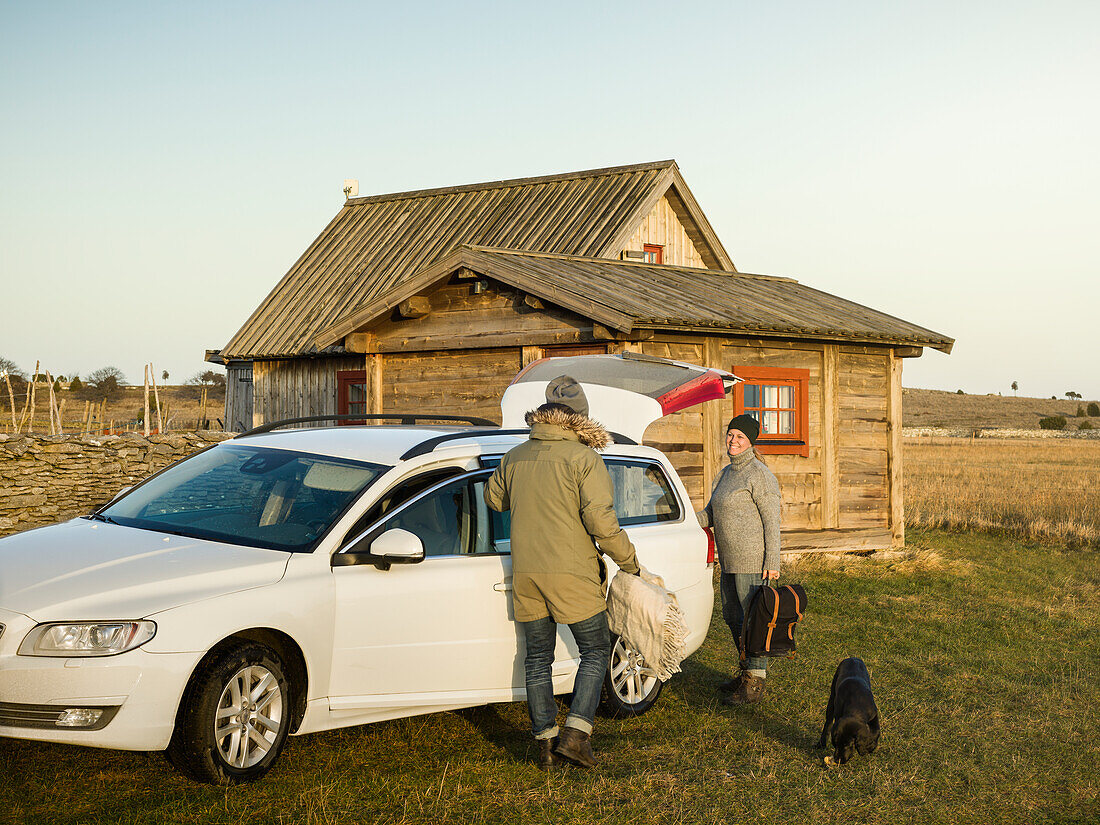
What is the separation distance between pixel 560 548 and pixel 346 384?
49.5 feet

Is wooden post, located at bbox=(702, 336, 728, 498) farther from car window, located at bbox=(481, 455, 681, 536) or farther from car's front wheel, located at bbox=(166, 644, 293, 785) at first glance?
car's front wheel, located at bbox=(166, 644, 293, 785)

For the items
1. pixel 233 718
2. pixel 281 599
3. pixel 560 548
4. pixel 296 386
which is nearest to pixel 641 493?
pixel 560 548

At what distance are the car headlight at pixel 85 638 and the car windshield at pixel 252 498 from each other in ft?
2.92

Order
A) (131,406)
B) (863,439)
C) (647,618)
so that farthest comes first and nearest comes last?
1. (131,406)
2. (863,439)
3. (647,618)

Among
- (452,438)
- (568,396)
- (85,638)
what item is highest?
(568,396)

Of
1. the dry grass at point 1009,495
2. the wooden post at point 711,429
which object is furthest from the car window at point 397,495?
the dry grass at point 1009,495

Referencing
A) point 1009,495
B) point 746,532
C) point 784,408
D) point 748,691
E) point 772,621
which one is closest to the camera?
point 772,621

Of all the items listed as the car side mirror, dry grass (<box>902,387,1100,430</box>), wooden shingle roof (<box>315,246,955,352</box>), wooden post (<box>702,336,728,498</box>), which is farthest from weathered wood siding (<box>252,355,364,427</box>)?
dry grass (<box>902,387,1100,430</box>)

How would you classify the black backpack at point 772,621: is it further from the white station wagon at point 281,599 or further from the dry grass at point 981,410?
the dry grass at point 981,410

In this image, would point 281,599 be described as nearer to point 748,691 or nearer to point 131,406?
point 748,691

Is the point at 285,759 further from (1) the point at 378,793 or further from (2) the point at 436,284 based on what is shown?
(2) the point at 436,284

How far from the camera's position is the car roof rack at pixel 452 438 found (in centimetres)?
599

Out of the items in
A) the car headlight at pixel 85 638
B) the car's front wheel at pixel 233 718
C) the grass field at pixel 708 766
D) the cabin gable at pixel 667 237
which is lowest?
the grass field at pixel 708 766

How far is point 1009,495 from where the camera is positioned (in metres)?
24.5
